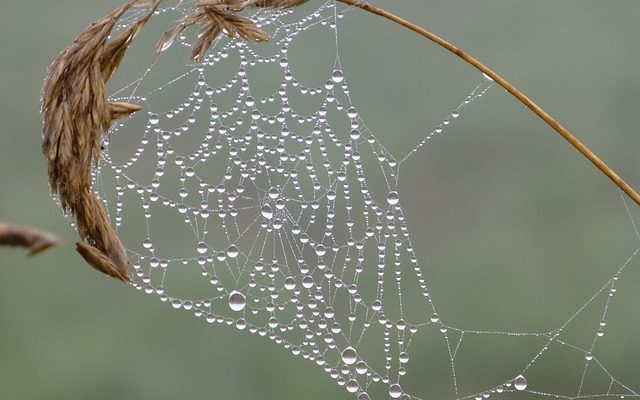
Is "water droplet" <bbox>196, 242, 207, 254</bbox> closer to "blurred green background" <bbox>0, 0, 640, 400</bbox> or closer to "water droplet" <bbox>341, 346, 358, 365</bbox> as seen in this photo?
"water droplet" <bbox>341, 346, 358, 365</bbox>

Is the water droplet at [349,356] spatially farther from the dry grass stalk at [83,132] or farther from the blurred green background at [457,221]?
the blurred green background at [457,221]

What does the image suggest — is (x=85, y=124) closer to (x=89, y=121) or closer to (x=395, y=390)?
(x=89, y=121)

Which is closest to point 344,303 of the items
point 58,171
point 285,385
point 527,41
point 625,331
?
point 285,385

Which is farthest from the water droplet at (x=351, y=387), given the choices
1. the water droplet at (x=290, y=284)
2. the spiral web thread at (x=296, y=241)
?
the spiral web thread at (x=296, y=241)

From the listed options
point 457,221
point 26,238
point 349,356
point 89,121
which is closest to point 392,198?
point 349,356

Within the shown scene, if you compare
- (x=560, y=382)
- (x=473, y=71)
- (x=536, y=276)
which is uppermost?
(x=473, y=71)

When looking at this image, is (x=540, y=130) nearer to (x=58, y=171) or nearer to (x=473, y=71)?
(x=473, y=71)
